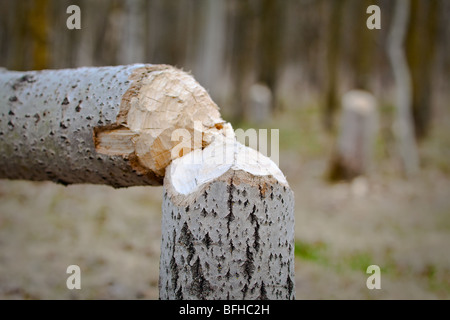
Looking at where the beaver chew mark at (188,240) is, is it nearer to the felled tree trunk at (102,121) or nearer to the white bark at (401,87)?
the felled tree trunk at (102,121)

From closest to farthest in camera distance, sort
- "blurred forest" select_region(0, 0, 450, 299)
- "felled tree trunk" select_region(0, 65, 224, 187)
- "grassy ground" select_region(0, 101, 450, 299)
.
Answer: "felled tree trunk" select_region(0, 65, 224, 187) < "grassy ground" select_region(0, 101, 450, 299) < "blurred forest" select_region(0, 0, 450, 299)

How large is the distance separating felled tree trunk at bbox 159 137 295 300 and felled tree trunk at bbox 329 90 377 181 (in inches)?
198

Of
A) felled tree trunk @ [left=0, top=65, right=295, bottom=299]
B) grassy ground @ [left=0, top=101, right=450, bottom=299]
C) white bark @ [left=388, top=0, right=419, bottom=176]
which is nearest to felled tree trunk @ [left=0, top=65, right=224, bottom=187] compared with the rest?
felled tree trunk @ [left=0, top=65, right=295, bottom=299]

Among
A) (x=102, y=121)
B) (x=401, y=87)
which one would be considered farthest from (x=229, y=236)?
(x=401, y=87)

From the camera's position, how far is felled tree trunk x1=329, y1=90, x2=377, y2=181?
637 centimetres

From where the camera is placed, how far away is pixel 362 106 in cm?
640

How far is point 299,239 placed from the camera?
4.21m

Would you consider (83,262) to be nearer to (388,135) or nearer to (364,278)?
(364,278)

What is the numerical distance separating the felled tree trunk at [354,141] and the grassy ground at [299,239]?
21cm

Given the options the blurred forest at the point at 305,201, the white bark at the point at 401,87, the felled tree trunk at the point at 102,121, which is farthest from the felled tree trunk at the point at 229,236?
the white bark at the point at 401,87

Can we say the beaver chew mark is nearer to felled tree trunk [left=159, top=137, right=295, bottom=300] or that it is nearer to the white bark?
felled tree trunk [left=159, top=137, right=295, bottom=300]

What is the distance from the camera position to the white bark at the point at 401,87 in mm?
6824

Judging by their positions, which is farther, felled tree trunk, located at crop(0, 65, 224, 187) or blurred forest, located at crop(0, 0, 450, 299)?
blurred forest, located at crop(0, 0, 450, 299)
